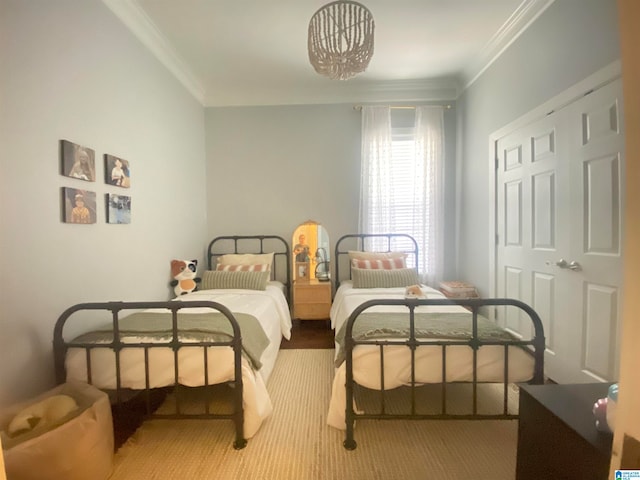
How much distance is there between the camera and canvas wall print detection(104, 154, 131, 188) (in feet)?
7.56

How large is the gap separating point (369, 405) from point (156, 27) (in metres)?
3.42

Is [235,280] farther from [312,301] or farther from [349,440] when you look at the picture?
[349,440]

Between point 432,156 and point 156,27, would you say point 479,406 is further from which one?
point 156,27

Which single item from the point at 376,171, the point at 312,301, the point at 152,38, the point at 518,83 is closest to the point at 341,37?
the point at 518,83

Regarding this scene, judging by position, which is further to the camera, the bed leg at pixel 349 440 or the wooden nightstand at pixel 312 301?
the wooden nightstand at pixel 312 301

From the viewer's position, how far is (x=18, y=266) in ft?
5.31

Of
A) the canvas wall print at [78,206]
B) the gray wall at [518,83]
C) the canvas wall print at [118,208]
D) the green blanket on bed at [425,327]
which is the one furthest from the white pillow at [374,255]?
the canvas wall print at [78,206]

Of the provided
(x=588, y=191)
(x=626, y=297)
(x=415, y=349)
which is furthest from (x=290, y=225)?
(x=626, y=297)

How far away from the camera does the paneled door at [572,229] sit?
1908mm

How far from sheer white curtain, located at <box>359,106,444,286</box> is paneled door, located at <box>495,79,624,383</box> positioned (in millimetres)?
980

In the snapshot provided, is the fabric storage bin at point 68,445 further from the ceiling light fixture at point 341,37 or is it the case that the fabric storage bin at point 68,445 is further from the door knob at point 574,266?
the door knob at point 574,266

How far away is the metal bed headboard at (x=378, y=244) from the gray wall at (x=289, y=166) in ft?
0.46

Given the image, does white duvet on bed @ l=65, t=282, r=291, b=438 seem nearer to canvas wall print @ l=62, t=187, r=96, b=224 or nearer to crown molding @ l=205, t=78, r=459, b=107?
canvas wall print @ l=62, t=187, r=96, b=224

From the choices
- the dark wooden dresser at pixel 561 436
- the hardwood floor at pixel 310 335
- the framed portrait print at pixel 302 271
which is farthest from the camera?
the framed portrait print at pixel 302 271
